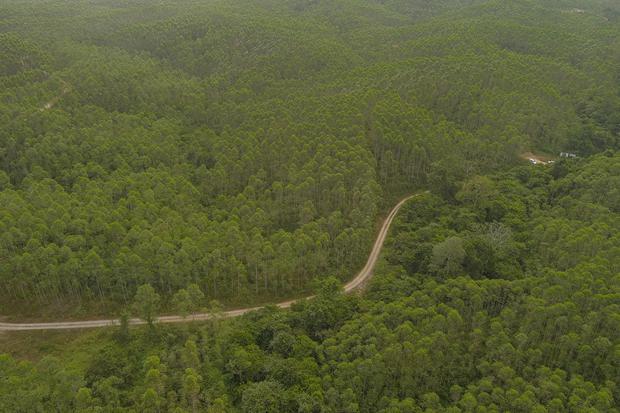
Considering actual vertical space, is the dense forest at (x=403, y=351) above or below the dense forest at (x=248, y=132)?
below

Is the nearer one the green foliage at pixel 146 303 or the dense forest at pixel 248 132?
the green foliage at pixel 146 303

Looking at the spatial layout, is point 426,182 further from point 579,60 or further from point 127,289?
point 579,60

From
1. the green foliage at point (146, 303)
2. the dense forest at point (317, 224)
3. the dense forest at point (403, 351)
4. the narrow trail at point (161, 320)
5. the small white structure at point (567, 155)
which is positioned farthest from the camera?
the small white structure at point (567, 155)

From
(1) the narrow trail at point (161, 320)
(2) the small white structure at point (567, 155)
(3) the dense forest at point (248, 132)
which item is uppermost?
(3) the dense forest at point (248, 132)

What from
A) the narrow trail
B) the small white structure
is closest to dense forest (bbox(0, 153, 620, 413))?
the narrow trail

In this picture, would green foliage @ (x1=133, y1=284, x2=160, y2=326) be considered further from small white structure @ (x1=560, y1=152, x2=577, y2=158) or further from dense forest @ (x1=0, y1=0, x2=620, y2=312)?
small white structure @ (x1=560, y1=152, x2=577, y2=158)

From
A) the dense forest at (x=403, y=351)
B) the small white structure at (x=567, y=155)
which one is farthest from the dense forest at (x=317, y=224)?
the small white structure at (x=567, y=155)

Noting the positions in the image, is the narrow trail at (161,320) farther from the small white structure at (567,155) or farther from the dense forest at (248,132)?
the small white structure at (567,155)

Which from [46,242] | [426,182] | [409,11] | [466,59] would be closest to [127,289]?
[46,242]

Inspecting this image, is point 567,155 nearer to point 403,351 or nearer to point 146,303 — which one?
point 403,351
